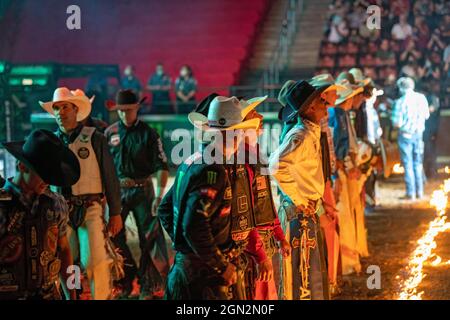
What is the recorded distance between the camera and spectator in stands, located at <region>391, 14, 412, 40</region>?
78.0 feet

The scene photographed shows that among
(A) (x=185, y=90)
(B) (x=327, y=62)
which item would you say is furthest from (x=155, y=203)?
(B) (x=327, y=62)

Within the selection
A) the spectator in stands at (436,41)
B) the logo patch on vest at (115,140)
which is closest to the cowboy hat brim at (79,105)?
the logo patch on vest at (115,140)

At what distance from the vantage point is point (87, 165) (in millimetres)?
7270

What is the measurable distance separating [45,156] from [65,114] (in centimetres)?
254

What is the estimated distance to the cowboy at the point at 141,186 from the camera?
27.6ft

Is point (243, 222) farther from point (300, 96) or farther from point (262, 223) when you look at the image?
point (300, 96)

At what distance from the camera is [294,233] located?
6.62 m

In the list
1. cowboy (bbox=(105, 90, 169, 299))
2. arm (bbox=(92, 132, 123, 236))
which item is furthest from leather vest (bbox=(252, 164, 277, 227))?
cowboy (bbox=(105, 90, 169, 299))

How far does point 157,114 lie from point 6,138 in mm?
8459

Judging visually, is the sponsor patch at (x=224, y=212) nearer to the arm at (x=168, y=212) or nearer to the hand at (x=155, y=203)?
the arm at (x=168, y=212)

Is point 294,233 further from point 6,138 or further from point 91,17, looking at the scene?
point 91,17

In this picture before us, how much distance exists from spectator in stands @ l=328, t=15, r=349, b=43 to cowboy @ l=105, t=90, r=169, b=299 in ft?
56.2

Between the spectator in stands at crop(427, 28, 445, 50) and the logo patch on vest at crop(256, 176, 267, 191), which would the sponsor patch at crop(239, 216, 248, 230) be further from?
the spectator in stands at crop(427, 28, 445, 50)
